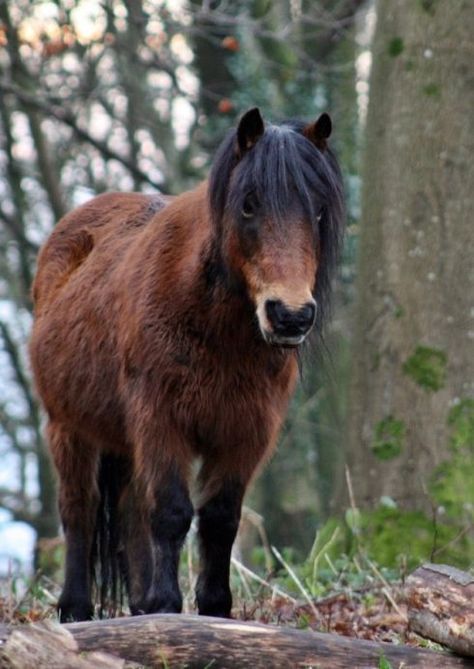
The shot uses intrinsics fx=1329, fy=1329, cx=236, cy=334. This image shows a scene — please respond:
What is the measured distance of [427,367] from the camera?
8.66 metres

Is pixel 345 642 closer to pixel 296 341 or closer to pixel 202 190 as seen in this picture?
pixel 296 341

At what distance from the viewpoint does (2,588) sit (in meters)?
8.16

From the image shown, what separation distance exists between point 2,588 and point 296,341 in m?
3.84

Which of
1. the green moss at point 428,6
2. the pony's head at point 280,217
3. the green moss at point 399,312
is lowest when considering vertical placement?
the green moss at point 399,312

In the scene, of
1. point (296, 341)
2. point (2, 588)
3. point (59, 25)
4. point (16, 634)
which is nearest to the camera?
point (16, 634)

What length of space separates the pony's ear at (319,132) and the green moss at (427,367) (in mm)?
3220

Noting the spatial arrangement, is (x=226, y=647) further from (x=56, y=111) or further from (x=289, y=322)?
(x=56, y=111)

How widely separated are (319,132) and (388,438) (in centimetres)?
353

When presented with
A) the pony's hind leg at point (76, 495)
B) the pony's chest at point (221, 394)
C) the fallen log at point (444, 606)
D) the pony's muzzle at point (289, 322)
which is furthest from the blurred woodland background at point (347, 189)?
the fallen log at point (444, 606)

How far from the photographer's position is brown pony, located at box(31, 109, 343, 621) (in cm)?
534

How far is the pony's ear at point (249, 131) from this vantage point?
548cm

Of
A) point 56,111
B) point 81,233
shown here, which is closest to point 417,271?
point 81,233

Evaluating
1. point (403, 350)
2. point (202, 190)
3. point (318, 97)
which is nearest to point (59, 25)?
point (318, 97)

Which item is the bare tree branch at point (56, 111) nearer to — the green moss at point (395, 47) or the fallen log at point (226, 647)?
the green moss at point (395, 47)
